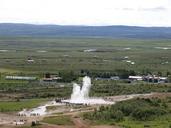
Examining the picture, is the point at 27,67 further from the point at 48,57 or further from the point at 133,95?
the point at 133,95

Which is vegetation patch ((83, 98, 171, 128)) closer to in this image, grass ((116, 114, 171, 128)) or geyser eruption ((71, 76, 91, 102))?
grass ((116, 114, 171, 128))

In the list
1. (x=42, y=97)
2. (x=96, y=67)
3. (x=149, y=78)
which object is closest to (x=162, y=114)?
(x=42, y=97)

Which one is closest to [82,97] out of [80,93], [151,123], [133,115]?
[80,93]

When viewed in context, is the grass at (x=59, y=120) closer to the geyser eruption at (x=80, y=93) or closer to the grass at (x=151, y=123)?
the grass at (x=151, y=123)

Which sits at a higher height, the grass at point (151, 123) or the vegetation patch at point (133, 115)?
the vegetation patch at point (133, 115)

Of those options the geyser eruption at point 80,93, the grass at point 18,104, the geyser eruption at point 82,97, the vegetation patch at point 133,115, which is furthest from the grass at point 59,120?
the geyser eruption at point 80,93

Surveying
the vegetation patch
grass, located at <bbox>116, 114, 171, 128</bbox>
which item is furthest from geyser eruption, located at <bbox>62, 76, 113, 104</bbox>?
grass, located at <bbox>116, 114, 171, 128</bbox>

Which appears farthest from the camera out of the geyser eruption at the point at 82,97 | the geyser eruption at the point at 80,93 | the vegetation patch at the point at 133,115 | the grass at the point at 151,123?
the geyser eruption at the point at 80,93
